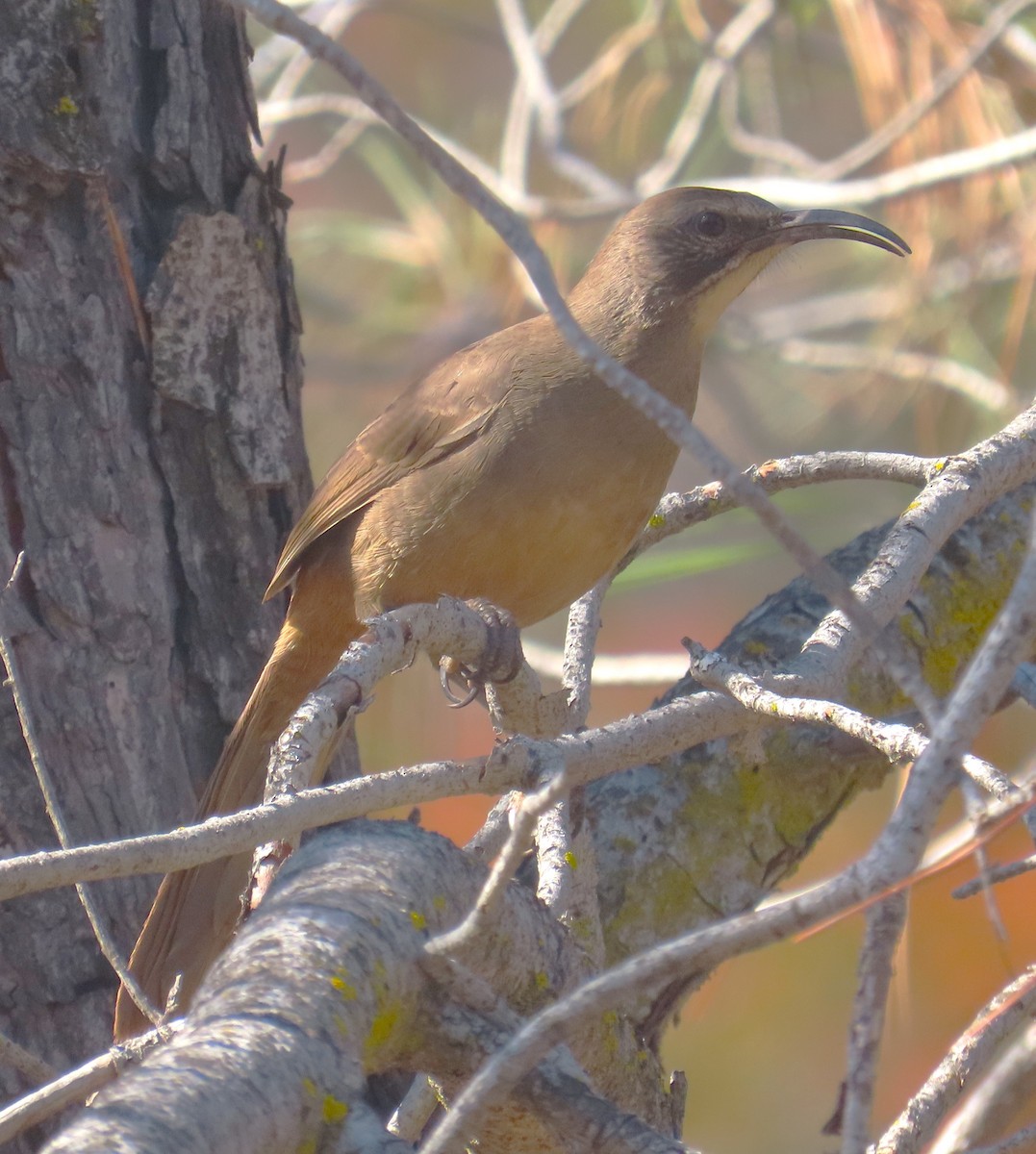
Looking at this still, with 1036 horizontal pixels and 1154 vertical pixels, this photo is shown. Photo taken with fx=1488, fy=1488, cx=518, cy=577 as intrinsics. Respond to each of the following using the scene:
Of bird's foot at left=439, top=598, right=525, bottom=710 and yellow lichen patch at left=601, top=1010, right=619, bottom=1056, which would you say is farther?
bird's foot at left=439, top=598, right=525, bottom=710

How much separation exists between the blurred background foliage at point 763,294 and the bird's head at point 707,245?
476 millimetres

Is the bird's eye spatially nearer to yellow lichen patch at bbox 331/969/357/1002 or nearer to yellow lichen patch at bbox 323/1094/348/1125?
yellow lichen patch at bbox 331/969/357/1002

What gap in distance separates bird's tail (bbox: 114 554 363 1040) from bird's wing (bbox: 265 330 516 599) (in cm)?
18

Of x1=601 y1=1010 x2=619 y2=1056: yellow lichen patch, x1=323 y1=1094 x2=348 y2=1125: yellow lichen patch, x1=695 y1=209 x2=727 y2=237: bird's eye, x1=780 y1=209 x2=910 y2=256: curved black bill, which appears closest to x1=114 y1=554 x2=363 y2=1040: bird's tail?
x1=601 y1=1010 x2=619 y2=1056: yellow lichen patch

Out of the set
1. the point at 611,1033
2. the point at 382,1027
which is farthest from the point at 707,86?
the point at 382,1027

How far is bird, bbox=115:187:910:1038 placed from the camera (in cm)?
294

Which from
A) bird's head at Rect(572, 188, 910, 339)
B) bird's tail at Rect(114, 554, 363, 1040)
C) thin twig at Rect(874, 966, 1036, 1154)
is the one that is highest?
bird's head at Rect(572, 188, 910, 339)

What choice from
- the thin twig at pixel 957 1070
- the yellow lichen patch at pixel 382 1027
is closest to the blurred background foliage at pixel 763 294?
the thin twig at pixel 957 1070

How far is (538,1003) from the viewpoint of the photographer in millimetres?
1908

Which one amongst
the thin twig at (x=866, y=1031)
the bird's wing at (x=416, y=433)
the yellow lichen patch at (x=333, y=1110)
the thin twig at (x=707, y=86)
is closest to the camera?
the thin twig at (x=866, y=1031)

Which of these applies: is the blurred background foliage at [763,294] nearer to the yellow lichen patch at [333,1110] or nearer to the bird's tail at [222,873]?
the bird's tail at [222,873]

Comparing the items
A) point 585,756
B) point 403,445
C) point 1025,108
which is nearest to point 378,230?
point 1025,108

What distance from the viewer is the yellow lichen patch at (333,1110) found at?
137cm

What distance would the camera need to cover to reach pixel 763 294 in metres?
8.34
